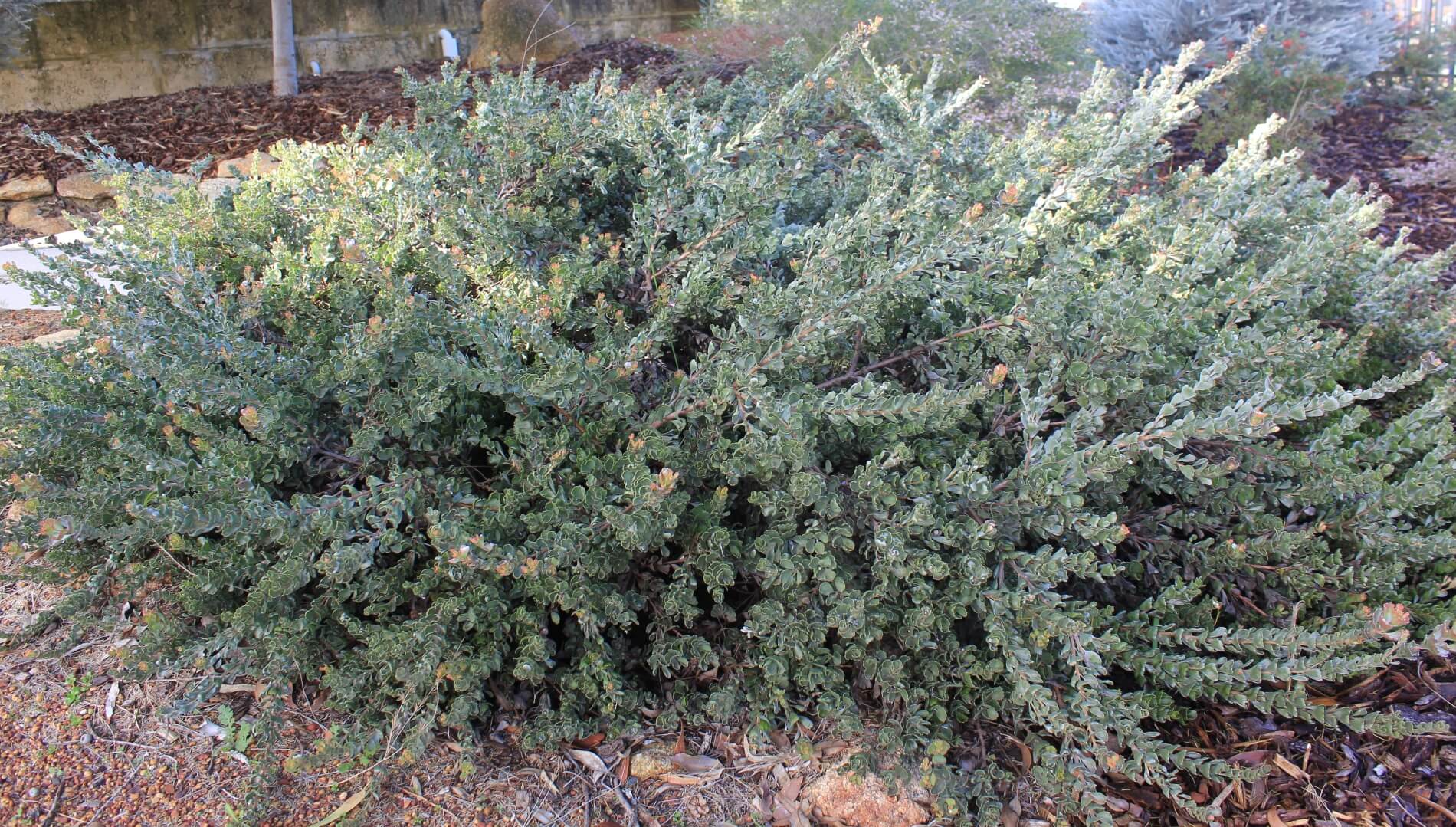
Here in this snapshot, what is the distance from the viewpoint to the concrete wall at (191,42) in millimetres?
6766

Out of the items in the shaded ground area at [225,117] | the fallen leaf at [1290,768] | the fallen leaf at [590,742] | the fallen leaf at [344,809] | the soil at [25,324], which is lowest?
the fallen leaf at [344,809]

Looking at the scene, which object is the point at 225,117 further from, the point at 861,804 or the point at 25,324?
the point at 861,804

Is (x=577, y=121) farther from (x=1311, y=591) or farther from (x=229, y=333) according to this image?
(x=1311, y=591)

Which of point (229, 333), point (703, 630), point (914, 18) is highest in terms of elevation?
point (914, 18)

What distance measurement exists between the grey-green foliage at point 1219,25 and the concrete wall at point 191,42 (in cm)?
487

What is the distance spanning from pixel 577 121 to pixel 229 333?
119 cm

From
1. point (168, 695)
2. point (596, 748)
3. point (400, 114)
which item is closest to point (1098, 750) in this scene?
point (596, 748)

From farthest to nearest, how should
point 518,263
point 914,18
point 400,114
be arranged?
point 914,18, point 400,114, point 518,263

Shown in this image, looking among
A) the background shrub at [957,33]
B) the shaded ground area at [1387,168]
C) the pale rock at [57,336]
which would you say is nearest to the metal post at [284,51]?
the background shrub at [957,33]

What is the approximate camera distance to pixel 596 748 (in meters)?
2.07

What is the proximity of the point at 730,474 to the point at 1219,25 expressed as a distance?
24.5 ft

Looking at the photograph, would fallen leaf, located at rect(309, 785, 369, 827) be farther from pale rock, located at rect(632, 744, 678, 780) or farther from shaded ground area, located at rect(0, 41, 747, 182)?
shaded ground area, located at rect(0, 41, 747, 182)

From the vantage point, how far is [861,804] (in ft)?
6.48

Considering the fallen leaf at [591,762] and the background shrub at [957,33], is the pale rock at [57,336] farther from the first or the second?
the background shrub at [957,33]
